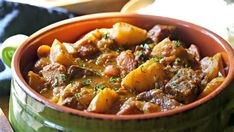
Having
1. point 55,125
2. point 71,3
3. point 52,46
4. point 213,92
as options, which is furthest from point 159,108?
point 71,3

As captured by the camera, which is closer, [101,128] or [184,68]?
[101,128]

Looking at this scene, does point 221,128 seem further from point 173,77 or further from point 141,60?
point 141,60

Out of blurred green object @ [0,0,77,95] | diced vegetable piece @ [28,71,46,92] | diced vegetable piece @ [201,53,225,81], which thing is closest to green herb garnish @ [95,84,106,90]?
diced vegetable piece @ [28,71,46,92]

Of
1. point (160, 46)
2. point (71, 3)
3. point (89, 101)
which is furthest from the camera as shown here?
point (71, 3)

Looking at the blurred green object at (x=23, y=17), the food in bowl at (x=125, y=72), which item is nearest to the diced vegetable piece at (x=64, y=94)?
the food in bowl at (x=125, y=72)

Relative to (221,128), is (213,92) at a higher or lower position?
higher

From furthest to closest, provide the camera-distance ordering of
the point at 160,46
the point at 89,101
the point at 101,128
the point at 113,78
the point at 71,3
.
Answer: the point at 71,3 → the point at 160,46 → the point at 113,78 → the point at 89,101 → the point at 101,128

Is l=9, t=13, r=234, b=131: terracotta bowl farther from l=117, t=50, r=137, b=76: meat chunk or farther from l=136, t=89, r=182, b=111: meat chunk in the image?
l=117, t=50, r=137, b=76: meat chunk

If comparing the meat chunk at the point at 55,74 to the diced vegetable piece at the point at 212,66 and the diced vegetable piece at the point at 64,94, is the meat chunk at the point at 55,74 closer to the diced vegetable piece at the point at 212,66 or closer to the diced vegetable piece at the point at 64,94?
the diced vegetable piece at the point at 64,94
